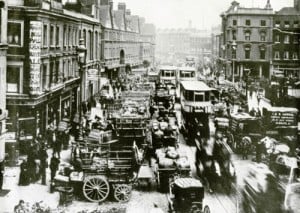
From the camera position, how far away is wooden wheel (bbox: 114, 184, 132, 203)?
1491 centimetres

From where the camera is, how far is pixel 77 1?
38.0 meters

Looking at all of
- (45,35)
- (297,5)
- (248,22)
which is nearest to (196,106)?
(45,35)

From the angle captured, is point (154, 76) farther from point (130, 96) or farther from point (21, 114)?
point (21, 114)

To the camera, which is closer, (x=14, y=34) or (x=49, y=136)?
(x=14, y=34)

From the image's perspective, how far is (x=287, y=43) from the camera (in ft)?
183

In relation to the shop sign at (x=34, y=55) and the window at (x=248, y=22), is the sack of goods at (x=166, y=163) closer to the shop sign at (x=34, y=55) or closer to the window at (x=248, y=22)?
the shop sign at (x=34, y=55)

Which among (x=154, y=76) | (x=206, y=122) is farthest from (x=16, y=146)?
(x=154, y=76)

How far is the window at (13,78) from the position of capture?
64.9 ft

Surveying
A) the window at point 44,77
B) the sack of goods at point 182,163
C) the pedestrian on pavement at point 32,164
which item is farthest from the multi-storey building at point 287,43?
the pedestrian on pavement at point 32,164

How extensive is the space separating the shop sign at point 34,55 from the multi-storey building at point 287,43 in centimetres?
3813

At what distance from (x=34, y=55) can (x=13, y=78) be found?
4.86 feet

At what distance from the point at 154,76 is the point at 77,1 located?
794 inches


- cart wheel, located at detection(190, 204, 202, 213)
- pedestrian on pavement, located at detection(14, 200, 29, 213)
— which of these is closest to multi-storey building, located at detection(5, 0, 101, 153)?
pedestrian on pavement, located at detection(14, 200, 29, 213)

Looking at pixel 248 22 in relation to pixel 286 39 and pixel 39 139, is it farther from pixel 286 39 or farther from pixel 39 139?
pixel 39 139
